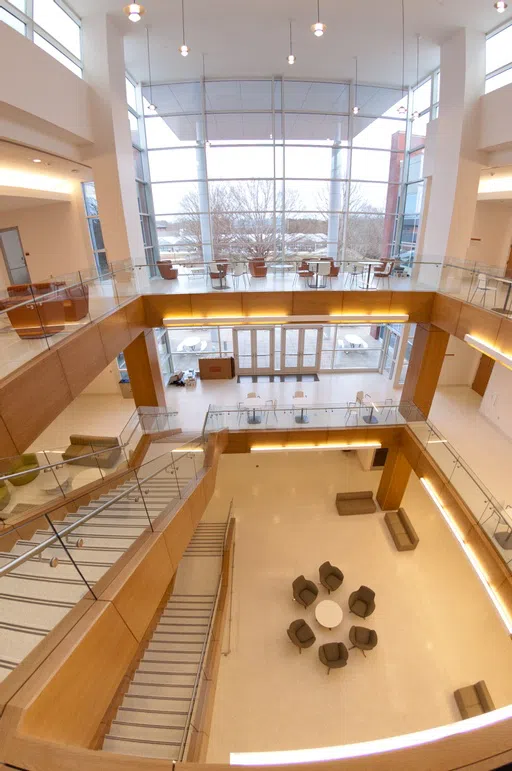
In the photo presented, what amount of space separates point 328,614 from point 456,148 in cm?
1278

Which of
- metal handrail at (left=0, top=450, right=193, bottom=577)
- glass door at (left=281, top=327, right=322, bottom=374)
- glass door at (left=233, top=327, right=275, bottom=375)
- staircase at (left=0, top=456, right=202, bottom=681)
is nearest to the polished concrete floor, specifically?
staircase at (left=0, top=456, right=202, bottom=681)

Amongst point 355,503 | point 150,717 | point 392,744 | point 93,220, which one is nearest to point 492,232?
point 355,503

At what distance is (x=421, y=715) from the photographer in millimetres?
6379

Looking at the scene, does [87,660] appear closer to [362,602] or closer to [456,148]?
[362,602]

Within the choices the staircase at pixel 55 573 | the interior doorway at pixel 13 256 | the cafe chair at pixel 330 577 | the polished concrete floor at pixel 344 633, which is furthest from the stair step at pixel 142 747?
the interior doorway at pixel 13 256

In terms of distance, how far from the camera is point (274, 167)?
12.4 metres

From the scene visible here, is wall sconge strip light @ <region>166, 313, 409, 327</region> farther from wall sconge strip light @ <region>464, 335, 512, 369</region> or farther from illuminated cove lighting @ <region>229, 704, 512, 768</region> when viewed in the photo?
illuminated cove lighting @ <region>229, 704, 512, 768</region>

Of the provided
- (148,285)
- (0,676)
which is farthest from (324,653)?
(148,285)

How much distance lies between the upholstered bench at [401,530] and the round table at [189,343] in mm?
10093

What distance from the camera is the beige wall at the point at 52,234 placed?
10852 mm

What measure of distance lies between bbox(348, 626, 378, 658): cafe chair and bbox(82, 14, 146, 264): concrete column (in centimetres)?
1069

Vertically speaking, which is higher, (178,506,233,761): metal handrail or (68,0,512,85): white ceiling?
(68,0,512,85): white ceiling

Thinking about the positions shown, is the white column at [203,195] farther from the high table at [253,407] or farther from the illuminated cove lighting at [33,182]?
the high table at [253,407]

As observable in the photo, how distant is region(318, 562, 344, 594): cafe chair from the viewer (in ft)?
27.1
